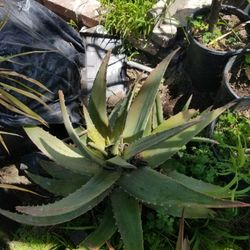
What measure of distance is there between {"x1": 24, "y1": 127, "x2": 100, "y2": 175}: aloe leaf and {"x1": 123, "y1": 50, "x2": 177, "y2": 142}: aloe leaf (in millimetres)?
199

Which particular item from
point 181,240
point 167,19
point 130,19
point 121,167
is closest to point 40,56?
point 130,19

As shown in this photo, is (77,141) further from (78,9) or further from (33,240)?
(78,9)

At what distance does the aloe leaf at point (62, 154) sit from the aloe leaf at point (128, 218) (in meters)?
0.15

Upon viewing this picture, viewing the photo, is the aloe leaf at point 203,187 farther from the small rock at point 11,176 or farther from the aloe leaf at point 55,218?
the small rock at point 11,176

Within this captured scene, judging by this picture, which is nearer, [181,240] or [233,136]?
[181,240]

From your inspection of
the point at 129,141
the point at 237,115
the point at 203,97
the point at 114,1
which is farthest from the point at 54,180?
the point at 114,1

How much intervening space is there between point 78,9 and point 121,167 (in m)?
1.47

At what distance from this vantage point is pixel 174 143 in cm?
163

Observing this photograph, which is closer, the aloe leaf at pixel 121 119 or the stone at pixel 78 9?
the aloe leaf at pixel 121 119

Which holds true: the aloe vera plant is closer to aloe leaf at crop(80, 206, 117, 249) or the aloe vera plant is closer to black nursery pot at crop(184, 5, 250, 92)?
aloe leaf at crop(80, 206, 117, 249)

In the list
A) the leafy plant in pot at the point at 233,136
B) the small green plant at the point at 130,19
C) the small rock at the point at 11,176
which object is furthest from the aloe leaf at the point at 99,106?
the small green plant at the point at 130,19

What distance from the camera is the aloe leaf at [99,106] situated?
1.66m

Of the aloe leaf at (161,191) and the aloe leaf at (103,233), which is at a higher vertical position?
the aloe leaf at (161,191)

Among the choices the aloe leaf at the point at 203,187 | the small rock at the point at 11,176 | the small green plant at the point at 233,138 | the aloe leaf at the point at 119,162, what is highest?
the aloe leaf at the point at 119,162
